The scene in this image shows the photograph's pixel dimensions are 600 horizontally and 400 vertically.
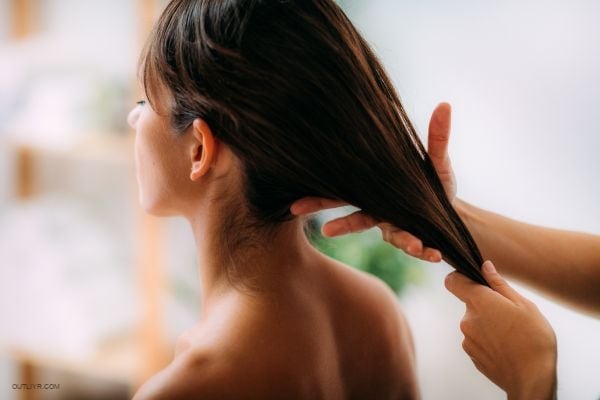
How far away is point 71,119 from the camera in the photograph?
1278mm

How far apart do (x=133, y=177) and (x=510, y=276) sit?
86 cm

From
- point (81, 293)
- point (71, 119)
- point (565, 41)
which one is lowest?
point (81, 293)

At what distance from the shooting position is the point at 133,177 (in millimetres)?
1330

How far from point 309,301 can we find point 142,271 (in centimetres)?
63

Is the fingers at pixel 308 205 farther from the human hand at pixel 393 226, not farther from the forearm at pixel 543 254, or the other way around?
the forearm at pixel 543 254

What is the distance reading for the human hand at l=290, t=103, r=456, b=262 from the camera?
0.67 metres

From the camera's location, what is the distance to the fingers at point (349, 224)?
0.70 metres

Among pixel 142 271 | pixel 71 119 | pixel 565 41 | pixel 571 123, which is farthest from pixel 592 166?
pixel 71 119

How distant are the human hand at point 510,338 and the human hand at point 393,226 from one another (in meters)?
0.08

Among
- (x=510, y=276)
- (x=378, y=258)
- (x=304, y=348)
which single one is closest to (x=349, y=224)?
(x=304, y=348)

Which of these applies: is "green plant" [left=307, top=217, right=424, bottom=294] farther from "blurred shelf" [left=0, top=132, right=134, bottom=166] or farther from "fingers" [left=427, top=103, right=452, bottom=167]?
"blurred shelf" [left=0, top=132, right=134, bottom=166]

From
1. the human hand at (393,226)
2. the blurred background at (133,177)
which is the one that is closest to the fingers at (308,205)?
the human hand at (393,226)

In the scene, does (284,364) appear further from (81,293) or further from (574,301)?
(81,293)

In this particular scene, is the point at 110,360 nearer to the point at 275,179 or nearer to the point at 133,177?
the point at 133,177
